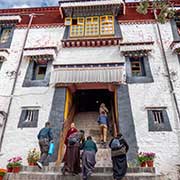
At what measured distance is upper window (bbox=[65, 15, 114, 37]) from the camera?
13.5 meters

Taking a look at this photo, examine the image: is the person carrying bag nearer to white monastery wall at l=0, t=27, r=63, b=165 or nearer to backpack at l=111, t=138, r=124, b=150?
backpack at l=111, t=138, r=124, b=150

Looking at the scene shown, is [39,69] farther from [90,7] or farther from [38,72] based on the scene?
[90,7]

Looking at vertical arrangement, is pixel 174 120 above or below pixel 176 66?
below

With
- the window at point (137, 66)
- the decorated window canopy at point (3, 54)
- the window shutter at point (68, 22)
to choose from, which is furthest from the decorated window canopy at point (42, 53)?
the window at point (137, 66)

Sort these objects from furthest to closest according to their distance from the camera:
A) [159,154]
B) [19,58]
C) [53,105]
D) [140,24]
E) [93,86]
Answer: [140,24] < [19,58] < [93,86] < [53,105] < [159,154]

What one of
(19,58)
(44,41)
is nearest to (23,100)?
(19,58)

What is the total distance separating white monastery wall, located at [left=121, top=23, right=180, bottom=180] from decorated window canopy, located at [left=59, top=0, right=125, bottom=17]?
4.83 ft

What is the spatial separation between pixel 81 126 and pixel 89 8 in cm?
696

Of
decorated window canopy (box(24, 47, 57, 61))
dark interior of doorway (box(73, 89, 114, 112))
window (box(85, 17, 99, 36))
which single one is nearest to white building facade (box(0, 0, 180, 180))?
decorated window canopy (box(24, 47, 57, 61))

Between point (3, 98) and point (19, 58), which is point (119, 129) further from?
point (19, 58)

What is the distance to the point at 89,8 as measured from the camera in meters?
14.1

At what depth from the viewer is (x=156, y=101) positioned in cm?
1058

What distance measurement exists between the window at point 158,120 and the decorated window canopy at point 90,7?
664cm

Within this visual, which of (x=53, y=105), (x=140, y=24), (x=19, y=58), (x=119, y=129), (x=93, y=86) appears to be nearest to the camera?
(x=119, y=129)
